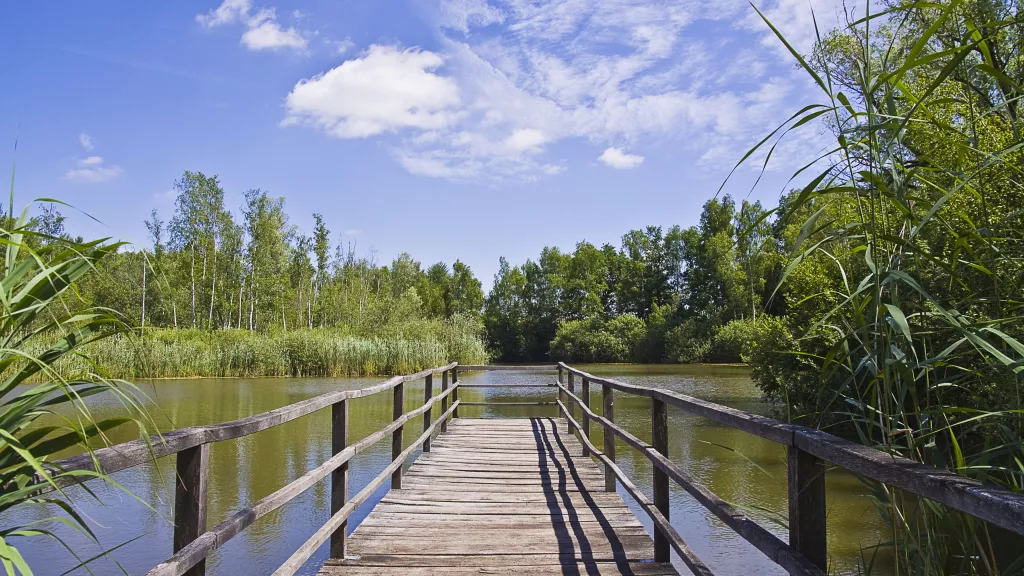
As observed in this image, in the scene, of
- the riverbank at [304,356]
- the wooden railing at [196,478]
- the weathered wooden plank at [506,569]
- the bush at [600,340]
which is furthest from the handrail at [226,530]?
the bush at [600,340]

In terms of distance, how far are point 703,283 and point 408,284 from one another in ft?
83.8

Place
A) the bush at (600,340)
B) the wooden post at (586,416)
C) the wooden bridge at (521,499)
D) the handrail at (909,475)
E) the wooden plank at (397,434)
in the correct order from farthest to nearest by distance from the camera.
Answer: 1. the bush at (600,340)
2. the wooden post at (586,416)
3. the wooden plank at (397,434)
4. the wooden bridge at (521,499)
5. the handrail at (909,475)

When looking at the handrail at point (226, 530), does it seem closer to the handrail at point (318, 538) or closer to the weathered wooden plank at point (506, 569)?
the handrail at point (318, 538)

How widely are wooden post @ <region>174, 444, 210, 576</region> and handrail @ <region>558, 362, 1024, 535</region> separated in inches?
65.6

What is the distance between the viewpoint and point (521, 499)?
468cm

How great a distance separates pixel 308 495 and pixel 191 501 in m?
6.00

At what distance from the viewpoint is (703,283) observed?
49688mm

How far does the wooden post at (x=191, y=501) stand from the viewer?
6.07 ft

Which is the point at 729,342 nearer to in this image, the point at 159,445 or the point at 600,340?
the point at 600,340

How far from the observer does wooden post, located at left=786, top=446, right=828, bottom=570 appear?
67.9 inches

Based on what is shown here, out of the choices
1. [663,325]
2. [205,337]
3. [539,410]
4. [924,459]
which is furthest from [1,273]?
[663,325]

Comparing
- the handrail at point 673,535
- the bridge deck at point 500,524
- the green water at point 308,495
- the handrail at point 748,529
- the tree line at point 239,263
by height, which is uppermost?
the tree line at point 239,263

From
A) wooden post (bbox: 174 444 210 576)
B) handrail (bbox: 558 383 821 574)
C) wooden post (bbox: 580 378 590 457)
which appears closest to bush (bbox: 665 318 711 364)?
wooden post (bbox: 580 378 590 457)

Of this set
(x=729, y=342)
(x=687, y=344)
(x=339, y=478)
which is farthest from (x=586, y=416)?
(x=687, y=344)
